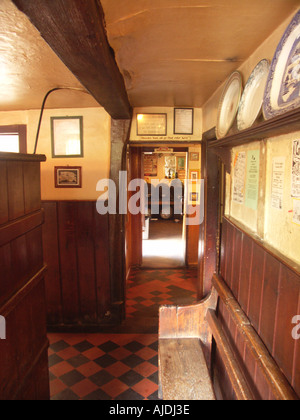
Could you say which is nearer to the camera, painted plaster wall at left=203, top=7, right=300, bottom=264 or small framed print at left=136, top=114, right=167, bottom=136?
painted plaster wall at left=203, top=7, right=300, bottom=264

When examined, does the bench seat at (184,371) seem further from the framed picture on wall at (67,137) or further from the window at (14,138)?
the window at (14,138)

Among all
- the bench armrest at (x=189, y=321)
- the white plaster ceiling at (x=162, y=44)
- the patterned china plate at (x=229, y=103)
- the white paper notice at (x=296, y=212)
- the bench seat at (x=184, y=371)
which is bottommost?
the bench seat at (x=184, y=371)

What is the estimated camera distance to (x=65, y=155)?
364cm

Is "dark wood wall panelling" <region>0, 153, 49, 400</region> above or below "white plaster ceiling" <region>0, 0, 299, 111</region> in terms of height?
below

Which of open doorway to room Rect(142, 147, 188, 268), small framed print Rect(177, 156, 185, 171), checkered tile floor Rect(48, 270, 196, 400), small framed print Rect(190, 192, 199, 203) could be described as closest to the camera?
checkered tile floor Rect(48, 270, 196, 400)

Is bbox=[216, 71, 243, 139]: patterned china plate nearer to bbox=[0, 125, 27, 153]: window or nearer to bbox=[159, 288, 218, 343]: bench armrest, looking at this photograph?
bbox=[159, 288, 218, 343]: bench armrest

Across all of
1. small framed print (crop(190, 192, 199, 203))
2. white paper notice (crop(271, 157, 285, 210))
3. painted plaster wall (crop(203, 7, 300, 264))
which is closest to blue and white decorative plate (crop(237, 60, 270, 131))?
painted plaster wall (crop(203, 7, 300, 264))

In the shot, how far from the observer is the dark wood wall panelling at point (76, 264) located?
12.0 ft

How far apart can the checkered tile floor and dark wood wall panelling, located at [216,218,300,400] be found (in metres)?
0.92

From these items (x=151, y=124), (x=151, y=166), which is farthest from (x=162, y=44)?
(x=151, y=166)

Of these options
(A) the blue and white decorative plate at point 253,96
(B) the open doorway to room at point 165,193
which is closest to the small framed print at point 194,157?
(B) the open doorway to room at point 165,193

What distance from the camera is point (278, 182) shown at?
1.47m

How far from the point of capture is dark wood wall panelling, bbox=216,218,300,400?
1267 mm

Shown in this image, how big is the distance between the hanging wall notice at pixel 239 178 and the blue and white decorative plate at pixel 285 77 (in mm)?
628
